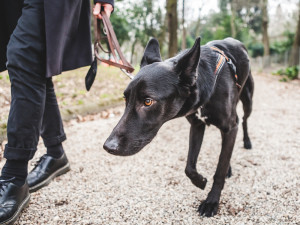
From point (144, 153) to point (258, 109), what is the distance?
3.85 metres

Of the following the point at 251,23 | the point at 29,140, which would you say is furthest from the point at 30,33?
the point at 251,23

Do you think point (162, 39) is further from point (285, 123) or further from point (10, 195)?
point (10, 195)

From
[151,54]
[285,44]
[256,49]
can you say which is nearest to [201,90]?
[151,54]

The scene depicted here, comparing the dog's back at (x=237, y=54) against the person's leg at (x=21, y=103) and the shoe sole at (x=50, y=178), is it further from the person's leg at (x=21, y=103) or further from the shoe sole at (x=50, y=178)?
the shoe sole at (x=50, y=178)

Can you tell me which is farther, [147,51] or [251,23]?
[251,23]

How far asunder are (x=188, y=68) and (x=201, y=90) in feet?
0.71

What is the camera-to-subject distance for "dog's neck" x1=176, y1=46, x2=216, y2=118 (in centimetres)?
203

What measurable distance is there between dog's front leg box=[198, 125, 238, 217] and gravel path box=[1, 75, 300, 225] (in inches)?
3.0

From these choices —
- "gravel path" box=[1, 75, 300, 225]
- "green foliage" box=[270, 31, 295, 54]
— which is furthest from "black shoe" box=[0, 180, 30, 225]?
"green foliage" box=[270, 31, 295, 54]

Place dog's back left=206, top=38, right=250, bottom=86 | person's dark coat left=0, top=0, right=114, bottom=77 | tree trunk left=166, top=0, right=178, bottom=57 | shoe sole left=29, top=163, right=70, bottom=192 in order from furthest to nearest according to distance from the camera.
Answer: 1. tree trunk left=166, top=0, right=178, bottom=57
2. dog's back left=206, top=38, right=250, bottom=86
3. shoe sole left=29, top=163, right=70, bottom=192
4. person's dark coat left=0, top=0, right=114, bottom=77

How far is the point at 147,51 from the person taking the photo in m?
2.38

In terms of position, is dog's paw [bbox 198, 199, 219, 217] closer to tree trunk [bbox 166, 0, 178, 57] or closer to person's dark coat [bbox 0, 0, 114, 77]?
person's dark coat [bbox 0, 0, 114, 77]

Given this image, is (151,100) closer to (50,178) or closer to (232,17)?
(50,178)

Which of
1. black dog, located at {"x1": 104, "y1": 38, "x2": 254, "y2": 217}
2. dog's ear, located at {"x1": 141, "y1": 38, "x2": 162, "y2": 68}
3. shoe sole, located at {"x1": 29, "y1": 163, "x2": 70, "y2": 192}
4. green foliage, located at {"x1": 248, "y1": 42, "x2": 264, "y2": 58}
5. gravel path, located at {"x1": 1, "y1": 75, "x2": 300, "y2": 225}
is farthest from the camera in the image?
green foliage, located at {"x1": 248, "y1": 42, "x2": 264, "y2": 58}
